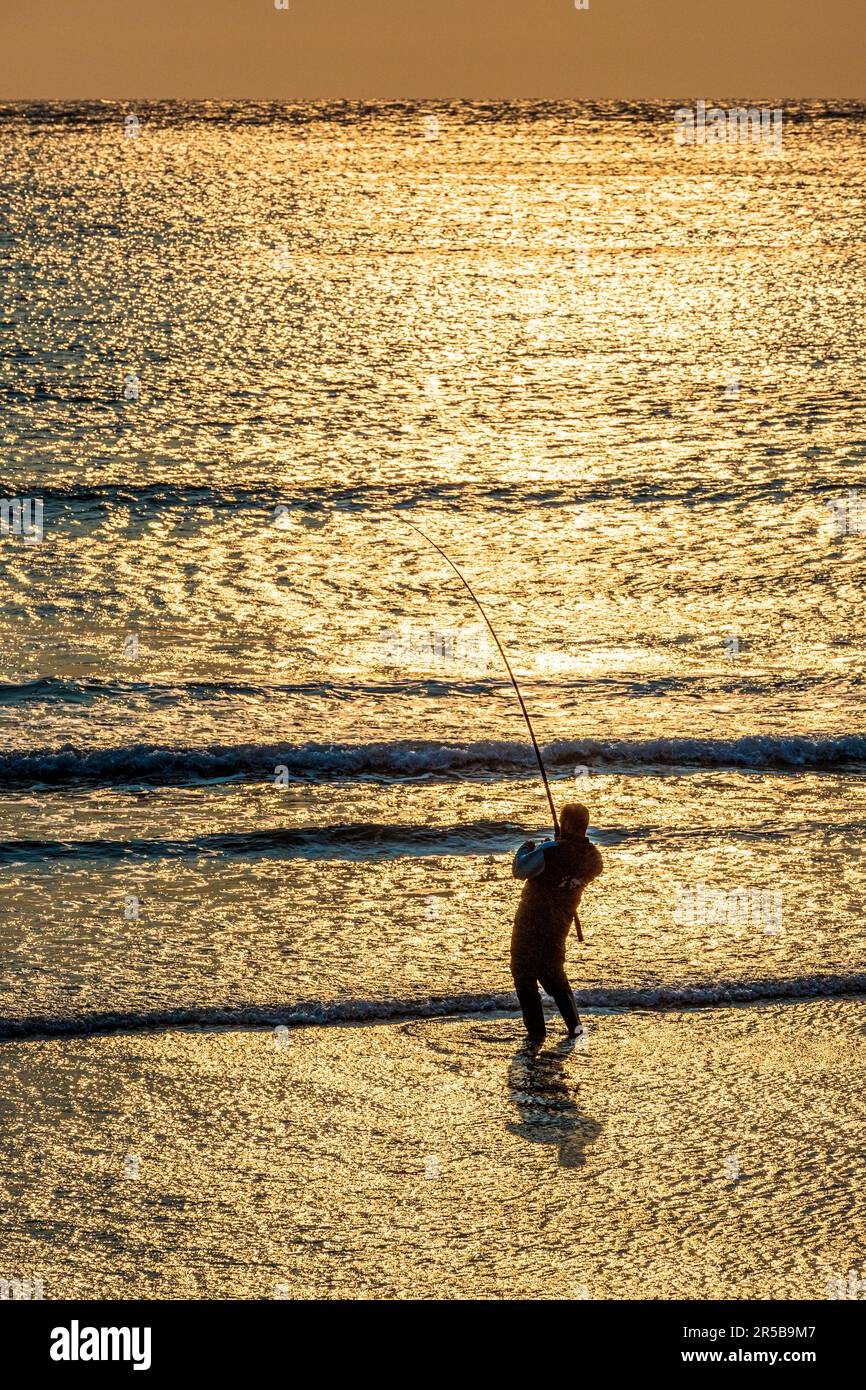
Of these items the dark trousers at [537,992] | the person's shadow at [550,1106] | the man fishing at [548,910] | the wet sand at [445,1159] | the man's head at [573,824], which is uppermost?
the man's head at [573,824]

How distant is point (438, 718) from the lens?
1409 cm

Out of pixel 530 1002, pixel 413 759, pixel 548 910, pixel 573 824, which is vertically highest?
pixel 573 824

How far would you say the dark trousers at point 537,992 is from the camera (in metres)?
7.97

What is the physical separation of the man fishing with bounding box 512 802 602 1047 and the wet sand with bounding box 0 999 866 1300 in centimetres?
29

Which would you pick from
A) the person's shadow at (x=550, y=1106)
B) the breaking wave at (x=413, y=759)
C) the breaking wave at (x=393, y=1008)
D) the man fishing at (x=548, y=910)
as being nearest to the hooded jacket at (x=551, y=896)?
the man fishing at (x=548, y=910)

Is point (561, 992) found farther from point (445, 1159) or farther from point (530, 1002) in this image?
point (445, 1159)

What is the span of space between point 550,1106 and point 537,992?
26.3 inches

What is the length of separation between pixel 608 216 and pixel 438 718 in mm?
32533

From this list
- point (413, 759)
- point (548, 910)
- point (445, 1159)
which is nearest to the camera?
point (445, 1159)

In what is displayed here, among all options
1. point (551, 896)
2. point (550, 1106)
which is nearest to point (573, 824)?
point (551, 896)

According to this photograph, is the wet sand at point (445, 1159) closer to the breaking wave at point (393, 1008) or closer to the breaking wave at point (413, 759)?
→ the breaking wave at point (393, 1008)

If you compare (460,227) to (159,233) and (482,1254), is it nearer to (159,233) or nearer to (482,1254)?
(159,233)

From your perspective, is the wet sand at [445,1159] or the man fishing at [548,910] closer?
the wet sand at [445,1159]

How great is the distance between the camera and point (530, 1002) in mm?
8023
